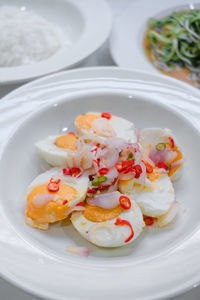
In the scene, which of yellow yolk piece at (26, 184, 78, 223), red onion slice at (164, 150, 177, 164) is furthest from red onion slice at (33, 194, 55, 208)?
red onion slice at (164, 150, 177, 164)

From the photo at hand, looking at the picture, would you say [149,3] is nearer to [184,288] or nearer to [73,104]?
[73,104]

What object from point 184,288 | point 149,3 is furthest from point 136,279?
point 149,3

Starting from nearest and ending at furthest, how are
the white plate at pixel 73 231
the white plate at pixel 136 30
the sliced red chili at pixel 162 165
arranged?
the white plate at pixel 73 231 → the sliced red chili at pixel 162 165 → the white plate at pixel 136 30

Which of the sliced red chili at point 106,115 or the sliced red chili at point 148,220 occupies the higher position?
the sliced red chili at point 106,115

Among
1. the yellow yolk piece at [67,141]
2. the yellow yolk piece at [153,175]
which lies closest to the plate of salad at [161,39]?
the yellow yolk piece at [67,141]

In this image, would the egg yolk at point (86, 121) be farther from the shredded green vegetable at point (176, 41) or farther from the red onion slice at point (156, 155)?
the shredded green vegetable at point (176, 41)

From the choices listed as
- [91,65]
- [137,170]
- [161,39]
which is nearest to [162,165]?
[137,170]

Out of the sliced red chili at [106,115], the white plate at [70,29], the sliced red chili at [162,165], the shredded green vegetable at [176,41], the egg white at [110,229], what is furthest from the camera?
the shredded green vegetable at [176,41]
